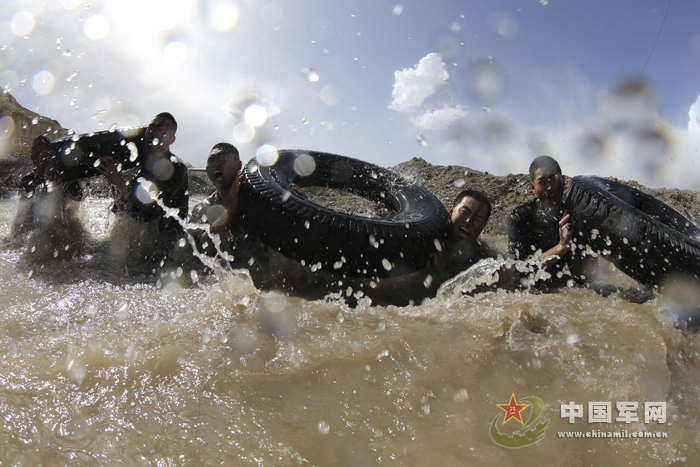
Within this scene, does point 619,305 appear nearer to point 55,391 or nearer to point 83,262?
point 55,391

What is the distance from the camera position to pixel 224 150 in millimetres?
4242

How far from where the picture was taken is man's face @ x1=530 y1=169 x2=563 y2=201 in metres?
3.90

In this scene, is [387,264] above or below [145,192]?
below

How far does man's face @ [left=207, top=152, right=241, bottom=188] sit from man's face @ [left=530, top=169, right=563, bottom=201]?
2.91m

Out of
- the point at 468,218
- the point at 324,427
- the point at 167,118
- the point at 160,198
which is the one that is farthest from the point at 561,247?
the point at 167,118

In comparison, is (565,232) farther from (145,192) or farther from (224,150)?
(145,192)

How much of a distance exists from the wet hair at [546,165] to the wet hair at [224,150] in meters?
2.89

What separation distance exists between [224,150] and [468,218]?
8.27ft

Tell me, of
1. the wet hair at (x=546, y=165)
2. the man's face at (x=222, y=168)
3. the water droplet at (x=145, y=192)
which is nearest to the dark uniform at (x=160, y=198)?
the water droplet at (x=145, y=192)

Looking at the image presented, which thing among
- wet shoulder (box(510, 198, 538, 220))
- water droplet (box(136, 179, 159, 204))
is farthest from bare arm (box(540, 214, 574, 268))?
water droplet (box(136, 179, 159, 204))

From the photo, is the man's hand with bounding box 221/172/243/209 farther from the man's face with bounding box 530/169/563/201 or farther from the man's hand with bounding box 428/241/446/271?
the man's face with bounding box 530/169/563/201

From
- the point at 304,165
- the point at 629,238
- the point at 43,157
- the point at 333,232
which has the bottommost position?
the point at 629,238

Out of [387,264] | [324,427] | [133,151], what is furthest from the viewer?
[133,151]

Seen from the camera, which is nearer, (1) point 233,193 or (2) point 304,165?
(1) point 233,193
